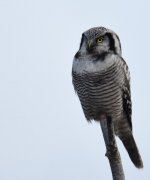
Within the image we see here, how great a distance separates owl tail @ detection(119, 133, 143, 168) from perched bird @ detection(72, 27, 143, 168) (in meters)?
0.66

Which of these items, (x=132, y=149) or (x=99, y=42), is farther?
(x=132, y=149)

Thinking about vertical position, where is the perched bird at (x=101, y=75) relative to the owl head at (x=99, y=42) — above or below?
below

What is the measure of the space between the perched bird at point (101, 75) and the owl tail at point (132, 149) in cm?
66

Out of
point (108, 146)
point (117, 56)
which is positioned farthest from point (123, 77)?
point (108, 146)

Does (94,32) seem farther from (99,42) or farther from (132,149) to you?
(132,149)

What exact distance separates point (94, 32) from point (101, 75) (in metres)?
0.63

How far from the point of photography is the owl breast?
8.42 meters

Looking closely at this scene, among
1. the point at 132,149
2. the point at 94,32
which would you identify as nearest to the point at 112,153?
the point at 94,32

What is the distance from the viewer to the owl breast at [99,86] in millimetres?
8422

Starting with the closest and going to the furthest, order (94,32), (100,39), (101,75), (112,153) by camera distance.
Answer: (112,153) → (101,75) → (94,32) → (100,39)

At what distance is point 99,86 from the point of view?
849 cm

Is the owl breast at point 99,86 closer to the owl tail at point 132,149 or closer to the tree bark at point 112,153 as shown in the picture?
the owl tail at point 132,149

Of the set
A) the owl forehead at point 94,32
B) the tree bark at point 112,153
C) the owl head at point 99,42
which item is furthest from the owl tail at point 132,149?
the tree bark at point 112,153

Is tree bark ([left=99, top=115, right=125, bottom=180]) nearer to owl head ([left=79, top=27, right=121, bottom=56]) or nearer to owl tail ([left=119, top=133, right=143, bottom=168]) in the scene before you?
owl head ([left=79, top=27, right=121, bottom=56])
